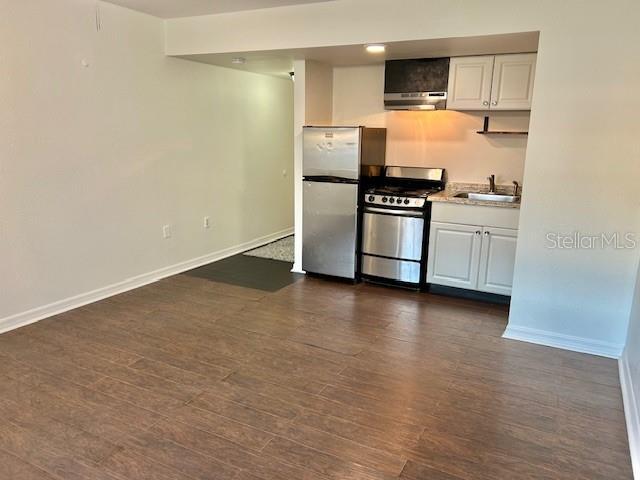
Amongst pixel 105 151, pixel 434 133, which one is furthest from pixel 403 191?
pixel 105 151

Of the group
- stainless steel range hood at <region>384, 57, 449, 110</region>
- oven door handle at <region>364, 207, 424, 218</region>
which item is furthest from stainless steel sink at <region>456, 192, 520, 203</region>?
stainless steel range hood at <region>384, 57, 449, 110</region>

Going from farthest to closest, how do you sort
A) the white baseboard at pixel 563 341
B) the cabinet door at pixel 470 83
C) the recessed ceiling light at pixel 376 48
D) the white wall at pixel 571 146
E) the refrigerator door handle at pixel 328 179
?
the refrigerator door handle at pixel 328 179
the cabinet door at pixel 470 83
the recessed ceiling light at pixel 376 48
the white baseboard at pixel 563 341
the white wall at pixel 571 146

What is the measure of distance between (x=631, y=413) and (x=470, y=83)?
2860 mm

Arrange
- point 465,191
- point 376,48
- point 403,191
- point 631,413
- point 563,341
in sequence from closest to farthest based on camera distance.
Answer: point 631,413
point 563,341
point 376,48
point 403,191
point 465,191

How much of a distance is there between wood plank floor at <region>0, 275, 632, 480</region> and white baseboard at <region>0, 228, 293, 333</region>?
104 mm

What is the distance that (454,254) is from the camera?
416 centimetres

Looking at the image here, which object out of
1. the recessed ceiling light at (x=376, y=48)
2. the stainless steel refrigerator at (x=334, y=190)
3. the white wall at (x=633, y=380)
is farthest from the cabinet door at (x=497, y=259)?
the recessed ceiling light at (x=376, y=48)

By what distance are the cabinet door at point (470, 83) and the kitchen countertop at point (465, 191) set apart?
78 centimetres

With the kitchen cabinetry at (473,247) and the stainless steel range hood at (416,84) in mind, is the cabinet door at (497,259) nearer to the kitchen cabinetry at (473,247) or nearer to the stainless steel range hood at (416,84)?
the kitchen cabinetry at (473,247)

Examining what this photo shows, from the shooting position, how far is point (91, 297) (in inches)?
158

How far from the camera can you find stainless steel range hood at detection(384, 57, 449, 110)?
13.8 feet

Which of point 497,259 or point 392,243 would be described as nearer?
point 497,259

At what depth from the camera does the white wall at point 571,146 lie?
9.61 feet

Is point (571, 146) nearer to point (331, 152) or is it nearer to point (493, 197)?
point (493, 197)
